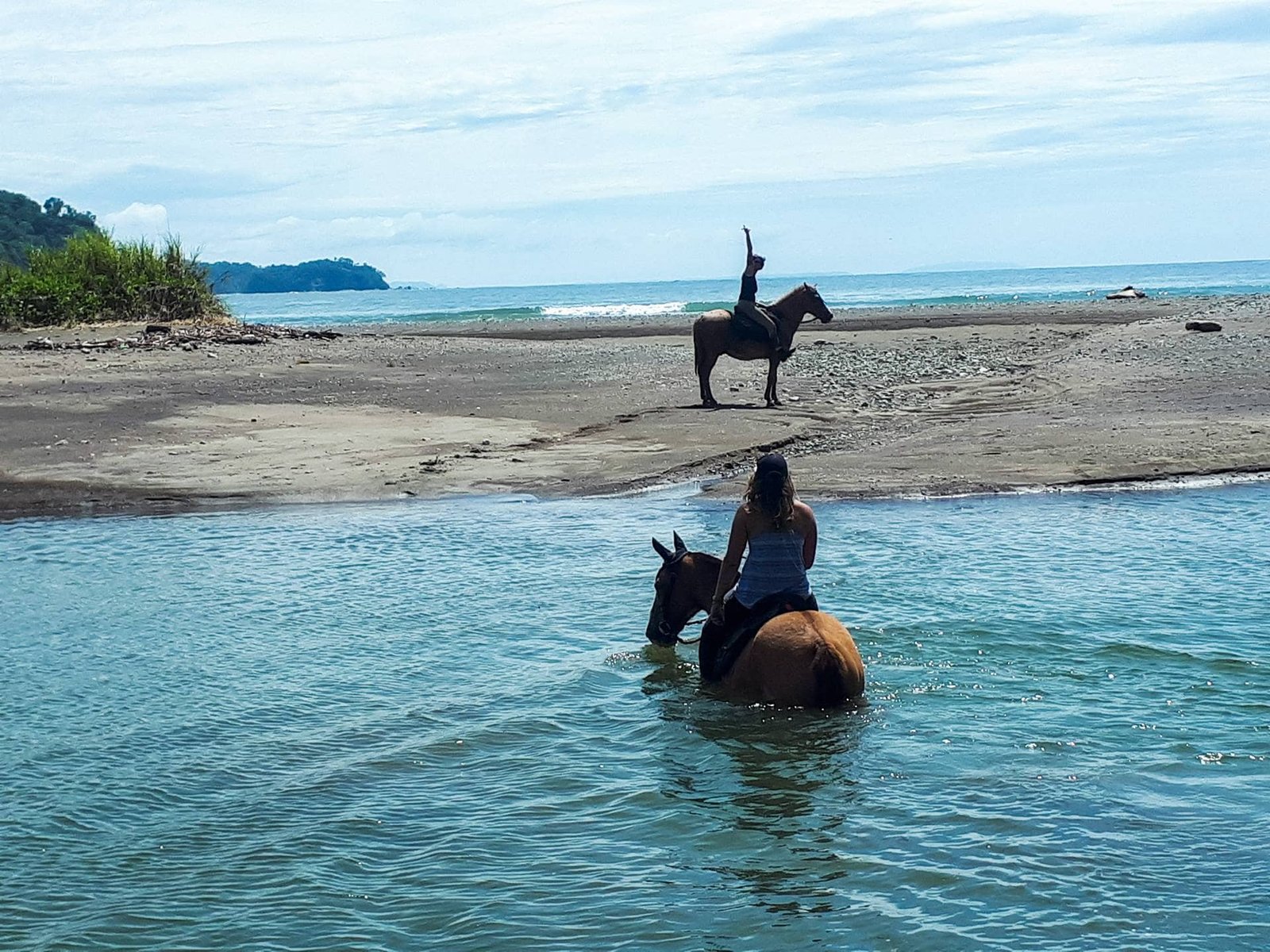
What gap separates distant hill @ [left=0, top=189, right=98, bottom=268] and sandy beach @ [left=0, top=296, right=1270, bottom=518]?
139 feet

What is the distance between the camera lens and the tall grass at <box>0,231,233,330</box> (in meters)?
31.8

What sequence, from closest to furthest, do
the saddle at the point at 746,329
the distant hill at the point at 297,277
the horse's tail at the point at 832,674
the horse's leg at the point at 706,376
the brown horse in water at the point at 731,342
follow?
the horse's tail at the point at 832,674 → the horse's leg at the point at 706,376 → the brown horse in water at the point at 731,342 → the saddle at the point at 746,329 → the distant hill at the point at 297,277

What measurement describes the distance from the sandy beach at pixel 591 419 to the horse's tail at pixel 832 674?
7.19 m

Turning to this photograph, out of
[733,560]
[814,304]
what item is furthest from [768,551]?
[814,304]

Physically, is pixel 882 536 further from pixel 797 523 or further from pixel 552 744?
pixel 552 744

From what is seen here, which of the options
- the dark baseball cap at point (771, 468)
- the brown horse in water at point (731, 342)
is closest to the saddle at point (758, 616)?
the dark baseball cap at point (771, 468)

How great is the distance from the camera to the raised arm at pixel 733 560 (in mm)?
8125

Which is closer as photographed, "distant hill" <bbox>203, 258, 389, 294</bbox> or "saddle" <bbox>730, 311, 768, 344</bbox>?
"saddle" <bbox>730, 311, 768, 344</bbox>

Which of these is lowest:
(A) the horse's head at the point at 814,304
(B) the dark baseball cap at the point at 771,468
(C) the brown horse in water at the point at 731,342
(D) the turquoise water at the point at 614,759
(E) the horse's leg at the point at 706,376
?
(D) the turquoise water at the point at 614,759

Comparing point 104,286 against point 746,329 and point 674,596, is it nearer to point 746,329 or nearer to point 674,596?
point 746,329

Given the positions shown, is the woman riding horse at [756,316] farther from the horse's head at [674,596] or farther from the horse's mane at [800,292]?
the horse's head at [674,596]

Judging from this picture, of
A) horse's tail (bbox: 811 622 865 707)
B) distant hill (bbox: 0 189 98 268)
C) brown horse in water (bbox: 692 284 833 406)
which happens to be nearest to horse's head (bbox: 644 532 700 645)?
horse's tail (bbox: 811 622 865 707)

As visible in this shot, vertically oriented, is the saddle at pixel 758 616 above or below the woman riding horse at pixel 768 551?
below

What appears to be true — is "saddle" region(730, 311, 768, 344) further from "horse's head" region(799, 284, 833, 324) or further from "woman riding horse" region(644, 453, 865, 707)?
"woman riding horse" region(644, 453, 865, 707)
